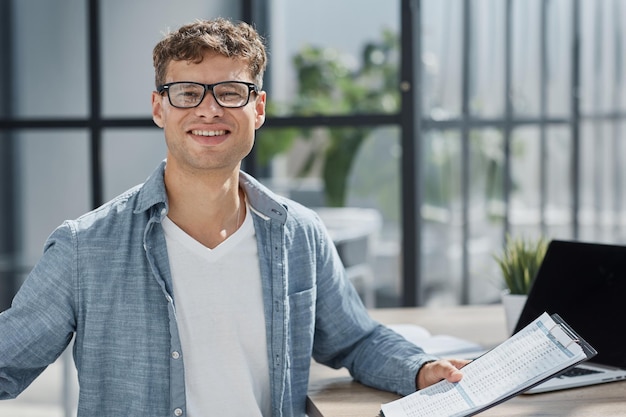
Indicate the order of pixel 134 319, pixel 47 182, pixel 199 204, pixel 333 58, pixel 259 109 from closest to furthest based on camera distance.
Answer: pixel 134 319
pixel 199 204
pixel 259 109
pixel 333 58
pixel 47 182

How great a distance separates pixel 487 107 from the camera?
13.9 feet

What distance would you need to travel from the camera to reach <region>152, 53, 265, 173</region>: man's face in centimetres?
186

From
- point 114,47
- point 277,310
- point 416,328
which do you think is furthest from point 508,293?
→ point 114,47

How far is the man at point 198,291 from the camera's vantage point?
1780 millimetres

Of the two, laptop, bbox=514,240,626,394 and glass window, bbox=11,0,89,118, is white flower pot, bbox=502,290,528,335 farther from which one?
glass window, bbox=11,0,89,118

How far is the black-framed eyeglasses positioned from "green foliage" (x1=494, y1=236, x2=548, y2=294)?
87cm

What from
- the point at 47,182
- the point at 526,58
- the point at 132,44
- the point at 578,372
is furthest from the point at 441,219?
the point at 578,372

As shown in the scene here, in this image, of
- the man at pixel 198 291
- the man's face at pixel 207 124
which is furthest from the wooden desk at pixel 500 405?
the man's face at pixel 207 124

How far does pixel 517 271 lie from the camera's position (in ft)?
7.68

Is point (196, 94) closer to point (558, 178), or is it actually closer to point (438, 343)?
point (438, 343)

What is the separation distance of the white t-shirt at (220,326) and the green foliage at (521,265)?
2.43 ft

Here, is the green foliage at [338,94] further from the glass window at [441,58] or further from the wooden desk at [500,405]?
the wooden desk at [500,405]

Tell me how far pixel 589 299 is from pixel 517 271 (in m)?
0.28

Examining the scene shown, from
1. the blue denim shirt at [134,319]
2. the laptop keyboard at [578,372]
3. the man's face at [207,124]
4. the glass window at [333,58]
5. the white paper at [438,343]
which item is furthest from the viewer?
the glass window at [333,58]
